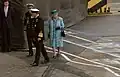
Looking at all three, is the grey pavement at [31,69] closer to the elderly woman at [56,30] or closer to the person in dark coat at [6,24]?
the elderly woman at [56,30]

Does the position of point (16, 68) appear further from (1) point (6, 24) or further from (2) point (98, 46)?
(2) point (98, 46)

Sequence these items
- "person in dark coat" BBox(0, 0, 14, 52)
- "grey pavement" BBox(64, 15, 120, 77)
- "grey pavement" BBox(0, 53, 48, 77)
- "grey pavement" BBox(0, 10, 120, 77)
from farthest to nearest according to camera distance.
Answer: "person in dark coat" BBox(0, 0, 14, 52), "grey pavement" BBox(64, 15, 120, 77), "grey pavement" BBox(0, 10, 120, 77), "grey pavement" BBox(0, 53, 48, 77)

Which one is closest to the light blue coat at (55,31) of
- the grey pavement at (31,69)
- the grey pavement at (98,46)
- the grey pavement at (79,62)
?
the grey pavement at (79,62)

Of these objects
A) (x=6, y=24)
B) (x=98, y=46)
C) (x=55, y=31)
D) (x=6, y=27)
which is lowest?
(x=98, y=46)

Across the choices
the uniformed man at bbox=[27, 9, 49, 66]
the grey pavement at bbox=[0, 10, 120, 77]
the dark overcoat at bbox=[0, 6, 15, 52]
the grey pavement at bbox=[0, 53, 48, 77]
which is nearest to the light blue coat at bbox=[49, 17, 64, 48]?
the grey pavement at bbox=[0, 10, 120, 77]

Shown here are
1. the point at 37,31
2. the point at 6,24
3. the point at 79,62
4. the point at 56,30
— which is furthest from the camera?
the point at 6,24

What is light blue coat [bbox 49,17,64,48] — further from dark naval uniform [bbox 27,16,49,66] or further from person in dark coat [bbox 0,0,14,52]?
person in dark coat [bbox 0,0,14,52]

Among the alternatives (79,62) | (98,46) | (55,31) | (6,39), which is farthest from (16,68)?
(98,46)

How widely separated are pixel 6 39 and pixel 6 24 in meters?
0.52

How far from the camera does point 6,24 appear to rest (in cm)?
1295

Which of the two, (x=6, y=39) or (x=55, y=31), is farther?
(x=6, y=39)

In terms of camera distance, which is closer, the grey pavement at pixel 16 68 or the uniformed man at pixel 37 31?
the grey pavement at pixel 16 68

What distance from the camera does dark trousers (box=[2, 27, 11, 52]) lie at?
42.6ft

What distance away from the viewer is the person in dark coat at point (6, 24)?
1291cm
